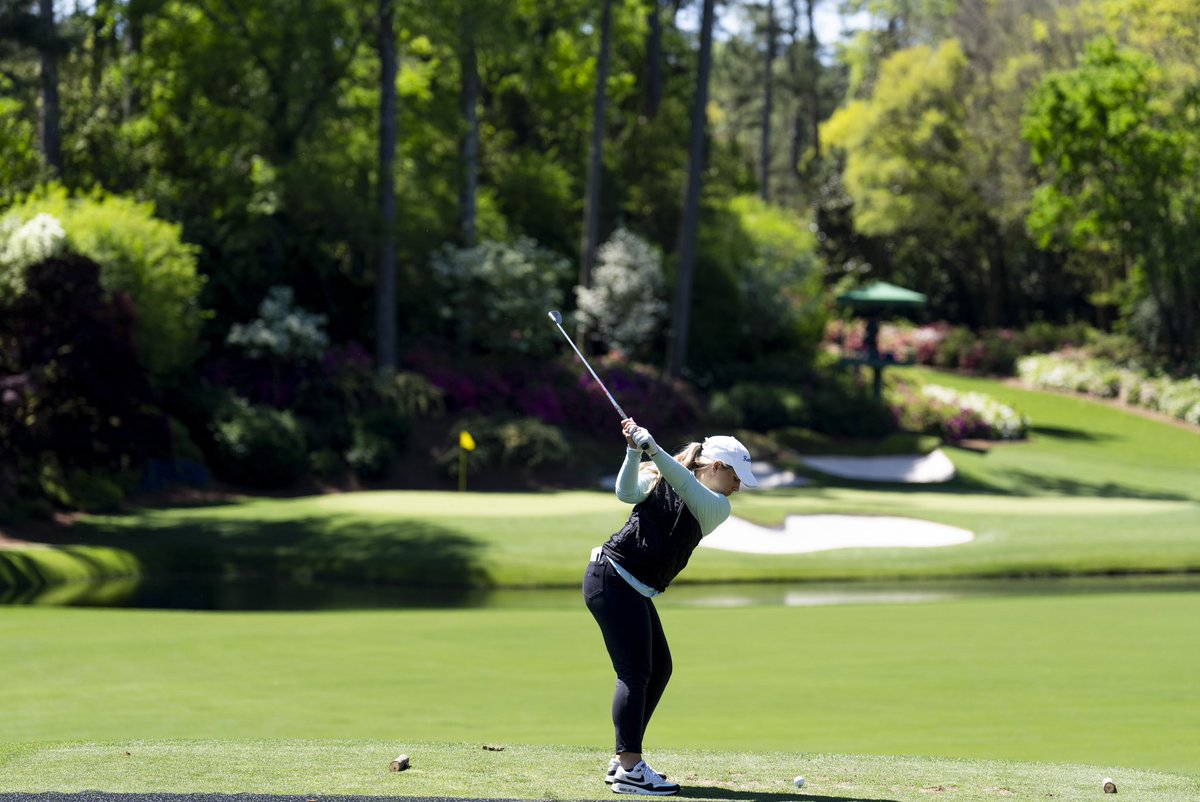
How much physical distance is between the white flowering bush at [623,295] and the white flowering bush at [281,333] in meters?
7.28

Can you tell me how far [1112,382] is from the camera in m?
45.6

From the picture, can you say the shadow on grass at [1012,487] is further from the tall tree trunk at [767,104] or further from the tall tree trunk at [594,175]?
the tall tree trunk at [767,104]

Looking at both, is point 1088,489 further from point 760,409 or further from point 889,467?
point 760,409

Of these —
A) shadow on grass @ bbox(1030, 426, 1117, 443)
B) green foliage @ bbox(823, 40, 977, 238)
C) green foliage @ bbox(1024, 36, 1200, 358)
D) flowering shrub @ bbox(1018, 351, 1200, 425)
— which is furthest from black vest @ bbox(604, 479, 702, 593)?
green foliage @ bbox(823, 40, 977, 238)

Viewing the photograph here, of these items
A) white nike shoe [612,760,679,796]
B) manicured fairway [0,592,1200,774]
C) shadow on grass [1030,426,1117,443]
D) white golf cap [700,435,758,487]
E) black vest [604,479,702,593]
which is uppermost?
white golf cap [700,435,758,487]

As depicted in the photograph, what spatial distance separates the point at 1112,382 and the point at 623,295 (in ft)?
55.5

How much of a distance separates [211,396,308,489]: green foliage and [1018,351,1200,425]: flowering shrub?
25.0 meters

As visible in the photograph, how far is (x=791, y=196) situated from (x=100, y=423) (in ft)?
182

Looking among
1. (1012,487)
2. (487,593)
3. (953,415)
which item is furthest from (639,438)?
(953,415)

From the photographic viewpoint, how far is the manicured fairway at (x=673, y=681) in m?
9.36

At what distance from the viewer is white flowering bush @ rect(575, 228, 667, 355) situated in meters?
36.6

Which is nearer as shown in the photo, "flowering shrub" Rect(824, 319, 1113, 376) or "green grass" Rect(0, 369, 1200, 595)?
"green grass" Rect(0, 369, 1200, 595)

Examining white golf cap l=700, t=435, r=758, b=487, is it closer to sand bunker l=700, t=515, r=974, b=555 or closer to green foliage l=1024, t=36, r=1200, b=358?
sand bunker l=700, t=515, r=974, b=555

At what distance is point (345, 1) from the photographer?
3341 cm
